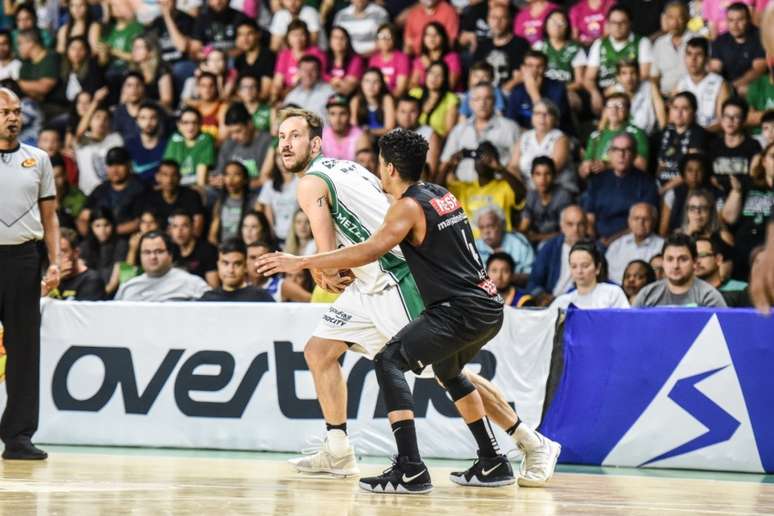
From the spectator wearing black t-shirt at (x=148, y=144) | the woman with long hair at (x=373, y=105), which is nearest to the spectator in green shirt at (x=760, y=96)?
the woman with long hair at (x=373, y=105)

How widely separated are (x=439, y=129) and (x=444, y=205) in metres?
7.32

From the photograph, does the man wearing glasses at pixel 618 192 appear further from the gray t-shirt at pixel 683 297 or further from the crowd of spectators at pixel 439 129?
the gray t-shirt at pixel 683 297

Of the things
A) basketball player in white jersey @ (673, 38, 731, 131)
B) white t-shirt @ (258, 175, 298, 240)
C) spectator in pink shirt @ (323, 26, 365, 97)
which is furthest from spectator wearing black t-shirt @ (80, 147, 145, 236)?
basketball player in white jersey @ (673, 38, 731, 131)

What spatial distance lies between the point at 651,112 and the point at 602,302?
146 inches

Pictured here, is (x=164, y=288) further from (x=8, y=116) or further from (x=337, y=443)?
(x=337, y=443)

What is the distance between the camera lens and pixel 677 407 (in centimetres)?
968

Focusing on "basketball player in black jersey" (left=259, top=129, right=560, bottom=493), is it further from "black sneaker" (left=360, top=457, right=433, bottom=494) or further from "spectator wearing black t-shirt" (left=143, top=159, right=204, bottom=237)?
"spectator wearing black t-shirt" (left=143, top=159, right=204, bottom=237)

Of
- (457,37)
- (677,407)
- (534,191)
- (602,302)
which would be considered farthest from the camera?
(457,37)

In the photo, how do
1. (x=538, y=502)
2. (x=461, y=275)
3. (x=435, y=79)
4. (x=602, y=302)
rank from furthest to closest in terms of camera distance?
(x=435, y=79) → (x=602, y=302) → (x=461, y=275) → (x=538, y=502)

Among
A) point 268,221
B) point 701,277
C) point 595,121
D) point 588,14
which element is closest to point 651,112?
point 595,121

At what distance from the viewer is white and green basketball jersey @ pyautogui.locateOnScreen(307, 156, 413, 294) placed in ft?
26.5

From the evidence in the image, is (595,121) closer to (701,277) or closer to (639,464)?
(701,277)

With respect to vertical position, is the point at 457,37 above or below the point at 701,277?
above

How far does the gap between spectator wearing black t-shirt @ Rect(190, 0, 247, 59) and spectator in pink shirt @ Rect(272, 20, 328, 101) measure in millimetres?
1064
